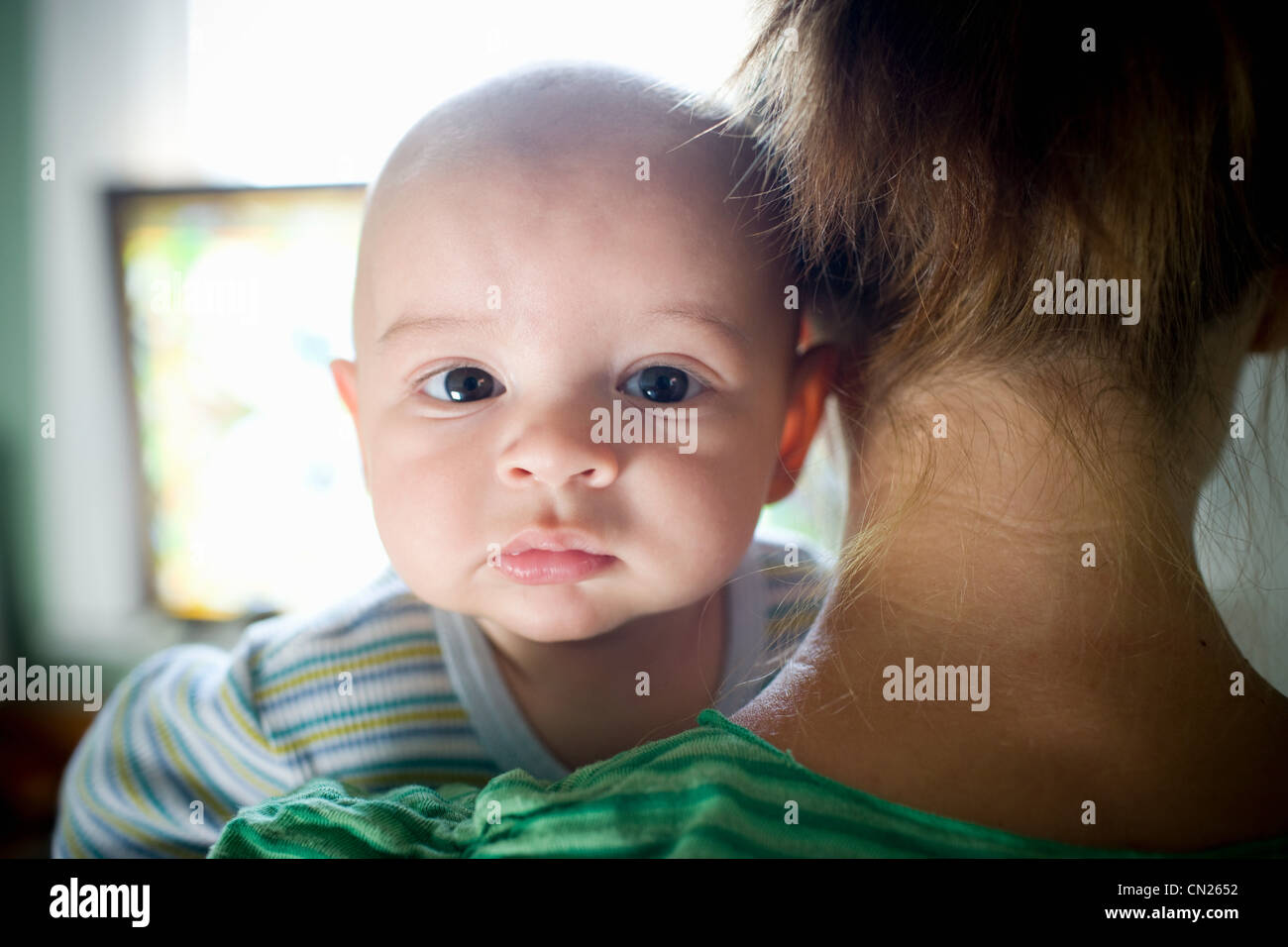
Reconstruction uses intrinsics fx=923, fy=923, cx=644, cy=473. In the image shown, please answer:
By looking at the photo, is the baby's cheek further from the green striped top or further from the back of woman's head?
the back of woman's head

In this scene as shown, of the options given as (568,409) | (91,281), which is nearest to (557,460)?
(568,409)

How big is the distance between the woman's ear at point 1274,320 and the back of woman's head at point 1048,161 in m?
0.02

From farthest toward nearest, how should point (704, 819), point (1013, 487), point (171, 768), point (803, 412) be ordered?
point (171, 768) → point (803, 412) → point (1013, 487) → point (704, 819)

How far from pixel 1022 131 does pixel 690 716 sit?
56 centimetres

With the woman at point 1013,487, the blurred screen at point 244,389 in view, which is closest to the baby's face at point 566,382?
the woman at point 1013,487

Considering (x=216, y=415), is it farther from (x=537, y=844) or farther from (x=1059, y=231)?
(x=1059, y=231)

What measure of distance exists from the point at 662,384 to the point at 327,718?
1.63 ft

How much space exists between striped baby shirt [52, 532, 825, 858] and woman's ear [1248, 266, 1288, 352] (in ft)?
1.32

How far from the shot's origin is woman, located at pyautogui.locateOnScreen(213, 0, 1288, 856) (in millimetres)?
620

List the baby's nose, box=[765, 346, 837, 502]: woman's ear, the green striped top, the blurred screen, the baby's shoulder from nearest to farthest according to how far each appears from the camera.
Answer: the green striped top
the baby's nose
box=[765, 346, 837, 502]: woman's ear
the baby's shoulder
the blurred screen

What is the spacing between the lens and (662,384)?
0.76m

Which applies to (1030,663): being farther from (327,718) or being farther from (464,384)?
(327,718)

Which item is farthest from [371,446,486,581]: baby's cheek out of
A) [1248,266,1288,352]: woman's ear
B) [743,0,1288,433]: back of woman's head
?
[1248,266,1288,352]: woman's ear
